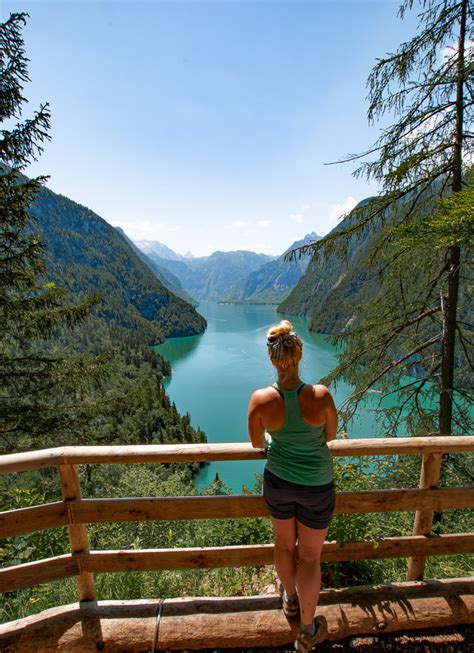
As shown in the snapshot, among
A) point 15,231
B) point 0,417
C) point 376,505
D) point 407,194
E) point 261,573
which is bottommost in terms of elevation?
point 261,573

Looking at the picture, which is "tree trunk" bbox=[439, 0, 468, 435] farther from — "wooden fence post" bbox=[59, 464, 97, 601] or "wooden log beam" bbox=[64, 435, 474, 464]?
"wooden fence post" bbox=[59, 464, 97, 601]

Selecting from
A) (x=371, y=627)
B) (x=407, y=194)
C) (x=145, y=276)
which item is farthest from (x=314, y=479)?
(x=145, y=276)

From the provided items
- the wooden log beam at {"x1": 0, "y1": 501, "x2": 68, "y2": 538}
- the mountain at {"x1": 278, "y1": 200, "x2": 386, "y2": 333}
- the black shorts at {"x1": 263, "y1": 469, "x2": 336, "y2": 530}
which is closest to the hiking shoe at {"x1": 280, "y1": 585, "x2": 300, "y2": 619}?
the black shorts at {"x1": 263, "y1": 469, "x2": 336, "y2": 530}

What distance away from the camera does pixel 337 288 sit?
373ft

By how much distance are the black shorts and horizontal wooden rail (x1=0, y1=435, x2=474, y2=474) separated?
207mm

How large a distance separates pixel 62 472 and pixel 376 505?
1.90 m

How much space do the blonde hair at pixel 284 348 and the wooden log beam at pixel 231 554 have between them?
129cm

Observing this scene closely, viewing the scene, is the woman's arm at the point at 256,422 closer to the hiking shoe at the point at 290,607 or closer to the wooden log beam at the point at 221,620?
the hiking shoe at the point at 290,607

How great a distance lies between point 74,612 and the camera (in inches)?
81.3

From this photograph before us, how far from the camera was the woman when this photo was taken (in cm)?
167

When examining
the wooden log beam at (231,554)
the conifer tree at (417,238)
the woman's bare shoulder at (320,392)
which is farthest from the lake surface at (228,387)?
the woman's bare shoulder at (320,392)

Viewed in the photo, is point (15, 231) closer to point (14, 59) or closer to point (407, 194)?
point (14, 59)

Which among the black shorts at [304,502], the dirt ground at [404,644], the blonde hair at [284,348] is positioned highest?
the blonde hair at [284,348]

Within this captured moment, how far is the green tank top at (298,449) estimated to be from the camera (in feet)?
5.49
